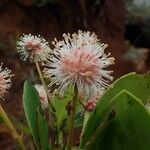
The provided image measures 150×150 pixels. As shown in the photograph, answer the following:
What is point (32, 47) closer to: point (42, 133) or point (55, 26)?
point (42, 133)

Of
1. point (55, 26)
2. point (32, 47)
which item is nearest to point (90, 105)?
point (32, 47)

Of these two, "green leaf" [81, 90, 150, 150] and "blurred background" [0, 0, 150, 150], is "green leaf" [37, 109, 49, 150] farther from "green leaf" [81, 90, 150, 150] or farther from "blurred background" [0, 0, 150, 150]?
"blurred background" [0, 0, 150, 150]

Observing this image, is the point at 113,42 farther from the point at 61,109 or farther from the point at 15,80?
the point at 61,109

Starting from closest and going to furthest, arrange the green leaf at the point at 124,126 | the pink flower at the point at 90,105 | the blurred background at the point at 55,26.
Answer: the green leaf at the point at 124,126
the pink flower at the point at 90,105
the blurred background at the point at 55,26

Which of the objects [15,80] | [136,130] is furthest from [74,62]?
[15,80]

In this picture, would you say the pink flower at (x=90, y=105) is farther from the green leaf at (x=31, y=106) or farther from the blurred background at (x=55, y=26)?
the blurred background at (x=55, y=26)

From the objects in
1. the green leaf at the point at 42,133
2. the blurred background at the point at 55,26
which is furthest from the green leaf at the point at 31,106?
the blurred background at the point at 55,26

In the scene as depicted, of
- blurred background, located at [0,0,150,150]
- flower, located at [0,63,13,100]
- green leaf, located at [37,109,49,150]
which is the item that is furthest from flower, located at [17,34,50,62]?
blurred background, located at [0,0,150,150]
